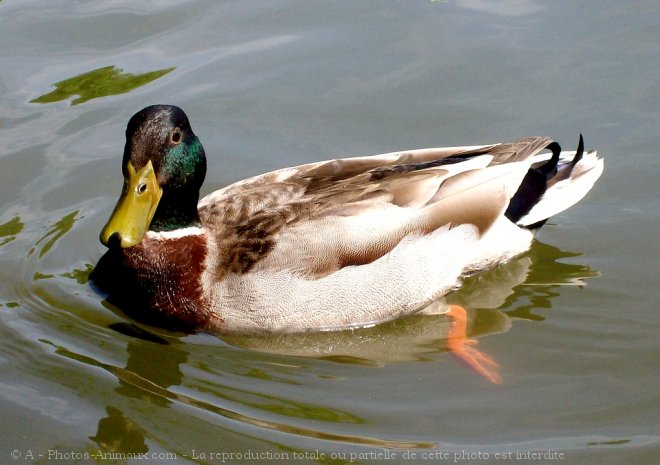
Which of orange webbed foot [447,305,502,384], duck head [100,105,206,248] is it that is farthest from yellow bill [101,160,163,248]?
orange webbed foot [447,305,502,384]

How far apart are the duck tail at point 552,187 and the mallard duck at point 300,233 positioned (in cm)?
13

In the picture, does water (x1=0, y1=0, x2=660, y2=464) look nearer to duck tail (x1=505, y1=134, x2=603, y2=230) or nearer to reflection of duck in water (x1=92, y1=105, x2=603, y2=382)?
reflection of duck in water (x1=92, y1=105, x2=603, y2=382)

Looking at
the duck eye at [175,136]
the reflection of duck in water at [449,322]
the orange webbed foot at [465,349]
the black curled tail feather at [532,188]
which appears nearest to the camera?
the orange webbed foot at [465,349]

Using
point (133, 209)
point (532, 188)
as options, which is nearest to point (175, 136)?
point (133, 209)

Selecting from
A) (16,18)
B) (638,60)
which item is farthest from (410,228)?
(16,18)

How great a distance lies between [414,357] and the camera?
21.4ft

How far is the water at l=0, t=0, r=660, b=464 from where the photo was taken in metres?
5.79

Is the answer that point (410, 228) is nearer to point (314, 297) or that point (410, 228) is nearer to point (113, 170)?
point (314, 297)

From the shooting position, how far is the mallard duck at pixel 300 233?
21.3 ft

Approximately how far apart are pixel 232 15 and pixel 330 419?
17.7 ft

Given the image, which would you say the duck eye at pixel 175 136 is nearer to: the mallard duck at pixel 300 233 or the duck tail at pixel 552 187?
the mallard duck at pixel 300 233

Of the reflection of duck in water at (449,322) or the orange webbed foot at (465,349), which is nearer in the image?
the orange webbed foot at (465,349)

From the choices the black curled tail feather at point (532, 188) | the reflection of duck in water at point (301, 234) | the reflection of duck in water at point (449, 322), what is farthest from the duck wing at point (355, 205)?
the reflection of duck in water at point (449, 322)

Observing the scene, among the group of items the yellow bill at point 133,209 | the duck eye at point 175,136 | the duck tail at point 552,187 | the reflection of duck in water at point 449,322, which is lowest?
the reflection of duck in water at point 449,322
